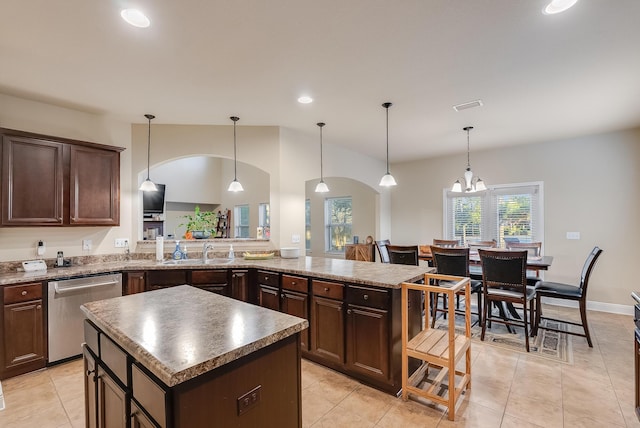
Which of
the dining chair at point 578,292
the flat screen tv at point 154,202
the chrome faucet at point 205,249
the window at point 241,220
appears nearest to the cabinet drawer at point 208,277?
the chrome faucet at point 205,249

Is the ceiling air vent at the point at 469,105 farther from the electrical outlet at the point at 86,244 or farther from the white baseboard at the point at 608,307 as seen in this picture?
the electrical outlet at the point at 86,244

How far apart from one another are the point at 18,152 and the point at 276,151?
8.91ft

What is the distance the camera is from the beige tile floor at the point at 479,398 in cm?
215

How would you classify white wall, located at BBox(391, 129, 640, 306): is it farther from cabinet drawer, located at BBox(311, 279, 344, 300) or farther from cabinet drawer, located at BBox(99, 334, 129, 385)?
cabinet drawer, located at BBox(99, 334, 129, 385)

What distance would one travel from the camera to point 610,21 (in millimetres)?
2014

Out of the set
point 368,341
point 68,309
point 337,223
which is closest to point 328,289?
point 368,341

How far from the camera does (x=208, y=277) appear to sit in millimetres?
3469

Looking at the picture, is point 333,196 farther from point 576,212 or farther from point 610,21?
point 610,21

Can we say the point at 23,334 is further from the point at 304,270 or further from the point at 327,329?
the point at 327,329

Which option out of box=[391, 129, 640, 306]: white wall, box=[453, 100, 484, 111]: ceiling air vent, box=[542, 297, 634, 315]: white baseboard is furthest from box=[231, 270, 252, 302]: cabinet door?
box=[542, 297, 634, 315]: white baseboard

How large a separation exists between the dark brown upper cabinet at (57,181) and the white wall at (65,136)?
0.25m

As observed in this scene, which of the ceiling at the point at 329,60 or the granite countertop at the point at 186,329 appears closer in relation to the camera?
the granite countertop at the point at 186,329

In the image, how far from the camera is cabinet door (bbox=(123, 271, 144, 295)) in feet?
11.1

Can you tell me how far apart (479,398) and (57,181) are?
14.9 ft
